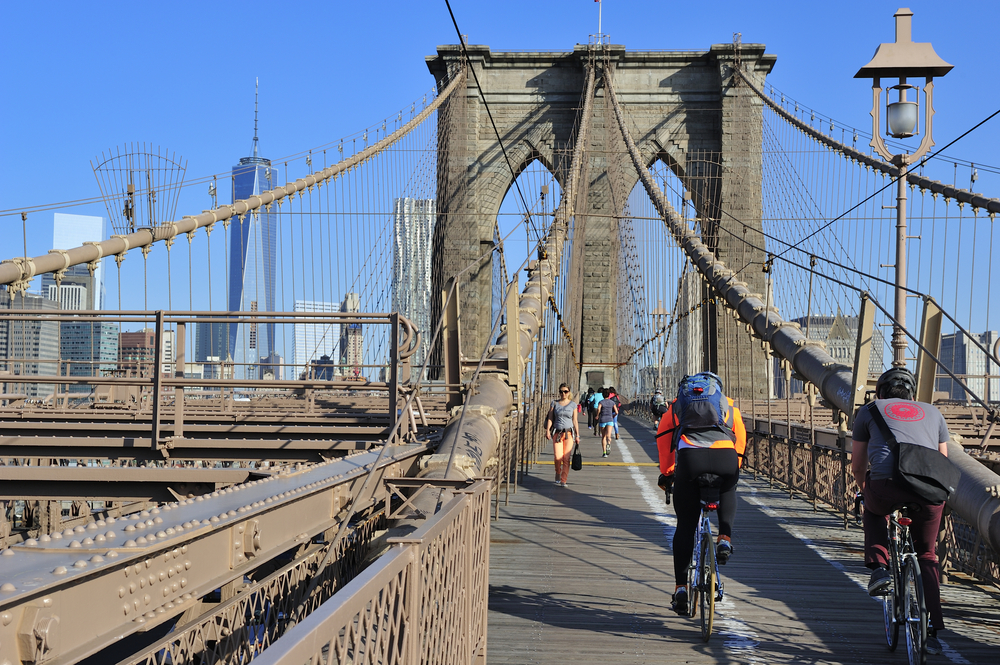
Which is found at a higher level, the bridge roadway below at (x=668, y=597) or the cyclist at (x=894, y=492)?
the cyclist at (x=894, y=492)

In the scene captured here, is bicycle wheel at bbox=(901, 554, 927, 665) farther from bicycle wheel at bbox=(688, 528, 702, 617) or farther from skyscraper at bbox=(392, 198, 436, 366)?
skyscraper at bbox=(392, 198, 436, 366)

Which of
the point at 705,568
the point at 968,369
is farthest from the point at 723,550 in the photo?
the point at 968,369

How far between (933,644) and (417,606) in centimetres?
278

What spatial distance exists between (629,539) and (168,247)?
30.3ft

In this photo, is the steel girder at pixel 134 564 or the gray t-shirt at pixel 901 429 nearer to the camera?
the steel girder at pixel 134 564

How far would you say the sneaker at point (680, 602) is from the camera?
16.4 feet

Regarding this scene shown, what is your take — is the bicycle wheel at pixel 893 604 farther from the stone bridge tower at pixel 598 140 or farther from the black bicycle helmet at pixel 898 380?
the stone bridge tower at pixel 598 140

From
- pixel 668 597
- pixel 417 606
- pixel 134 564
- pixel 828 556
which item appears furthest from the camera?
pixel 828 556

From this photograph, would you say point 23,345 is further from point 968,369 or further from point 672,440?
point 968,369

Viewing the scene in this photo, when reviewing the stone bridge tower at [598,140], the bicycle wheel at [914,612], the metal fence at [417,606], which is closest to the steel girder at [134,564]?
the metal fence at [417,606]

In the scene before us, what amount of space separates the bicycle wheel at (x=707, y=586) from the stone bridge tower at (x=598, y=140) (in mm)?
32075

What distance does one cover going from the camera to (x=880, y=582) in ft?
14.2

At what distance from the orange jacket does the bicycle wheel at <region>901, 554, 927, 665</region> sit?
1047mm

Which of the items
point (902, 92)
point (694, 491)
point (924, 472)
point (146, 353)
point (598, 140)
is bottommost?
point (694, 491)
